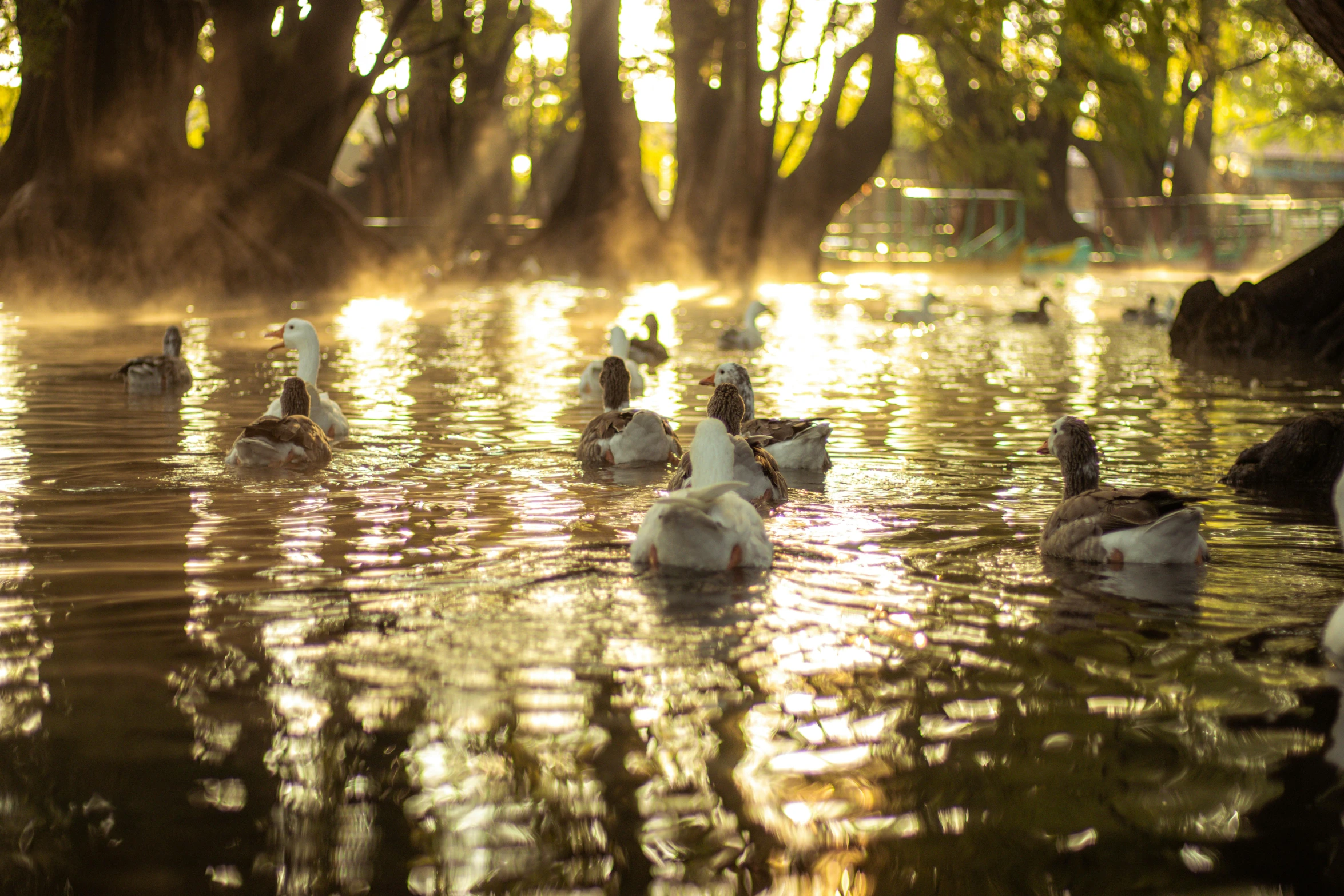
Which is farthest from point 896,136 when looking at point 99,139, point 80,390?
point 80,390

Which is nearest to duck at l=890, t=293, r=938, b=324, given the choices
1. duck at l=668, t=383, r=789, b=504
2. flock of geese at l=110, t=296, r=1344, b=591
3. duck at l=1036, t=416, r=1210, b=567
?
flock of geese at l=110, t=296, r=1344, b=591

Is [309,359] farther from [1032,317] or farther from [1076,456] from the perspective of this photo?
[1032,317]

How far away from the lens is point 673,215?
37125mm

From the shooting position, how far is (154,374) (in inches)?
509

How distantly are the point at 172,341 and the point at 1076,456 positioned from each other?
33.5ft

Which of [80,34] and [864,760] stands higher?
[80,34]

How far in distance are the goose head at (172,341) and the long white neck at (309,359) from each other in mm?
3019

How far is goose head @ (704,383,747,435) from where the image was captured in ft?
30.5

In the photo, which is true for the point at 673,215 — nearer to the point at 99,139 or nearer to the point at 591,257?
the point at 591,257

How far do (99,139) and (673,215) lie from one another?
1602 cm

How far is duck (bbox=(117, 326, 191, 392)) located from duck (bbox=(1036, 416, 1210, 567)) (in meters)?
8.96

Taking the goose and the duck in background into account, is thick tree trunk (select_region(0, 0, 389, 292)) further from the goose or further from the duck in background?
the goose

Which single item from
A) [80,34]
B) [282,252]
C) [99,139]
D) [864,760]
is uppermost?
[80,34]

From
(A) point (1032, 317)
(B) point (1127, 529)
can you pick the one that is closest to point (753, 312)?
(A) point (1032, 317)
